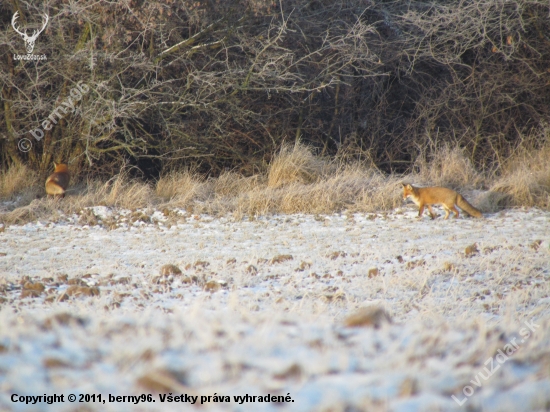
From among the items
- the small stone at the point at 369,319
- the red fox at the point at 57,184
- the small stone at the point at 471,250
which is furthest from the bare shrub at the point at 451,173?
the small stone at the point at 369,319

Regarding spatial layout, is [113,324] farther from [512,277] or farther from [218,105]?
[218,105]

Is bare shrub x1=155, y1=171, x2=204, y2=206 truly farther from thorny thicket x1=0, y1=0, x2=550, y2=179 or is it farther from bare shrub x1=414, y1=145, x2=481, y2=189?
bare shrub x1=414, y1=145, x2=481, y2=189

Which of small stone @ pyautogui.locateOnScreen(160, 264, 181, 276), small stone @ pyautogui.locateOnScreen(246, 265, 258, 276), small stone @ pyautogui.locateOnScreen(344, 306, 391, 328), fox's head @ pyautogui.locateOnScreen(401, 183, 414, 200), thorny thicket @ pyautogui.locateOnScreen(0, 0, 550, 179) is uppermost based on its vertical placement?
thorny thicket @ pyautogui.locateOnScreen(0, 0, 550, 179)

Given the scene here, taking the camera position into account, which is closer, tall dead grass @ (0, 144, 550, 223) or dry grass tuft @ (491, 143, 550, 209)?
dry grass tuft @ (491, 143, 550, 209)

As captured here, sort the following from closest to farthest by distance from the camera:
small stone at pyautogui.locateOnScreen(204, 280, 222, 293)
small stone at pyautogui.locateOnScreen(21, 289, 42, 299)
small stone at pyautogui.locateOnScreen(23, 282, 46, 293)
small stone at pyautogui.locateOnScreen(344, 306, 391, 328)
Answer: small stone at pyautogui.locateOnScreen(344, 306, 391, 328)
small stone at pyautogui.locateOnScreen(21, 289, 42, 299)
small stone at pyautogui.locateOnScreen(23, 282, 46, 293)
small stone at pyautogui.locateOnScreen(204, 280, 222, 293)

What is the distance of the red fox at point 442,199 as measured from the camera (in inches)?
324

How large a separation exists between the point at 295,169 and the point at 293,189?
3.04 ft

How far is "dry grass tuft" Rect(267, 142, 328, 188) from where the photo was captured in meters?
9.99

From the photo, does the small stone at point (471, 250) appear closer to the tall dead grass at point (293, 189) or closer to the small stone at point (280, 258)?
the small stone at point (280, 258)

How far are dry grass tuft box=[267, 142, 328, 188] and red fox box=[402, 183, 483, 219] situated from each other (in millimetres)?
2113

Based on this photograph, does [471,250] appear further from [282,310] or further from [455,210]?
[282,310]

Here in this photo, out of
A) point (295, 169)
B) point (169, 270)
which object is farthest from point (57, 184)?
point (169, 270)

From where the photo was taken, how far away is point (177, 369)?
2682mm

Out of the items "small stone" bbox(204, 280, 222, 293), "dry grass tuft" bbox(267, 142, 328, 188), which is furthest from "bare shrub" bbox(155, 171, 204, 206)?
"small stone" bbox(204, 280, 222, 293)
